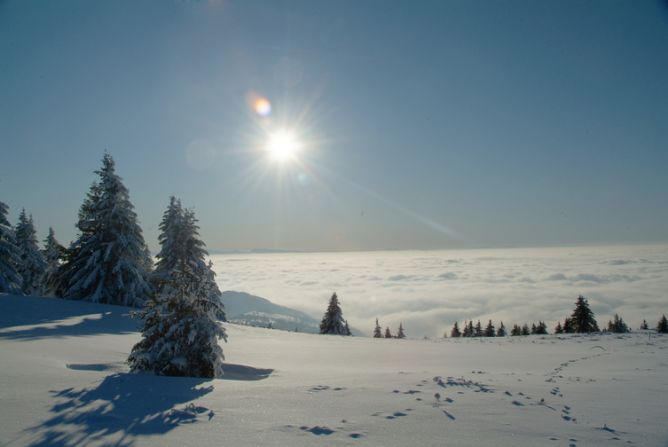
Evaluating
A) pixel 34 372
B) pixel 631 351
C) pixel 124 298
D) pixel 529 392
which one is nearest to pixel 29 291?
pixel 124 298

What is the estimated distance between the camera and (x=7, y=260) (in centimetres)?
2541

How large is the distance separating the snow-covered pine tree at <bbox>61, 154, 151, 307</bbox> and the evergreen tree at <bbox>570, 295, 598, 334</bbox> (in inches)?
1943

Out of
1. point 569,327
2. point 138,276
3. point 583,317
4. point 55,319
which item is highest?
point 138,276

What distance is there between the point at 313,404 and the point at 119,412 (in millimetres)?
3175

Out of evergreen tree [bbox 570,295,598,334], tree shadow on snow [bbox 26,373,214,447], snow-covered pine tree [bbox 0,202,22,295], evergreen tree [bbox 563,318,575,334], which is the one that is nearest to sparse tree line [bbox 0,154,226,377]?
snow-covered pine tree [bbox 0,202,22,295]

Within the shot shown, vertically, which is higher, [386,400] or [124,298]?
[124,298]

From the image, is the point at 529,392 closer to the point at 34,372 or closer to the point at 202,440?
the point at 202,440

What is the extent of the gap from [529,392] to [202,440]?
6527 millimetres

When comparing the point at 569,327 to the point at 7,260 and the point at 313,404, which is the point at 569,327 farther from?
the point at 7,260

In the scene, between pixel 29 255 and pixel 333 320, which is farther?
pixel 333 320

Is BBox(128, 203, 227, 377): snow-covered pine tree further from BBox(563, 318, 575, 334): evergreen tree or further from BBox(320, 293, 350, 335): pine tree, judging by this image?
BBox(563, 318, 575, 334): evergreen tree

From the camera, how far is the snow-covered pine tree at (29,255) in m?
36.0

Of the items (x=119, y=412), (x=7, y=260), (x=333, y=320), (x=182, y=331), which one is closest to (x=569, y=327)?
(x=333, y=320)

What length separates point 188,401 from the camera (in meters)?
6.24
